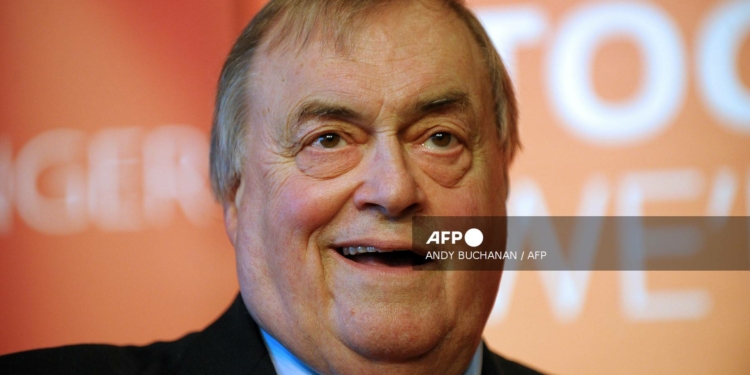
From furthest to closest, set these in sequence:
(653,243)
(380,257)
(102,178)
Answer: (102,178) < (653,243) < (380,257)

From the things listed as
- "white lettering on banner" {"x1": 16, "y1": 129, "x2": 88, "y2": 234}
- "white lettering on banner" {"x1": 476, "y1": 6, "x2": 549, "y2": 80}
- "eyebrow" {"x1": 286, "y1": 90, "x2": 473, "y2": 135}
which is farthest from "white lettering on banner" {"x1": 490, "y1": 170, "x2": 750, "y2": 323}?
"white lettering on banner" {"x1": 16, "y1": 129, "x2": 88, "y2": 234}

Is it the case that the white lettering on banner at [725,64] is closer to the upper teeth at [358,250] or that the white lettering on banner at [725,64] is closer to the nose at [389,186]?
the nose at [389,186]

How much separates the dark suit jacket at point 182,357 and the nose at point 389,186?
44 cm

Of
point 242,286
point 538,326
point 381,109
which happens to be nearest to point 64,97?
point 242,286

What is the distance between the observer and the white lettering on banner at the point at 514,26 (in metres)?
2.86

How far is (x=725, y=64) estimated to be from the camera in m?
2.83

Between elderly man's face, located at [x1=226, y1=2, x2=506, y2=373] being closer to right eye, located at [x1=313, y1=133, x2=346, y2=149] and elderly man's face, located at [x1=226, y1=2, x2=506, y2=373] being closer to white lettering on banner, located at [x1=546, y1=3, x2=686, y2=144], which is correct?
right eye, located at [x1=313, y1=133, x2=346, y2=149]

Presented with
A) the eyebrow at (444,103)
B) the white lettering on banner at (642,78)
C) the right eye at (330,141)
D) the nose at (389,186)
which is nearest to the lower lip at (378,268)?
the nose at (389,186)

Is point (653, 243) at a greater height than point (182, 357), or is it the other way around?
point (182, 357)

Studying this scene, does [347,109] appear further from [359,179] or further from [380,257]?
[380,257]

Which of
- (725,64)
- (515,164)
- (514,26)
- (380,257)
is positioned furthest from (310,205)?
(725,64)

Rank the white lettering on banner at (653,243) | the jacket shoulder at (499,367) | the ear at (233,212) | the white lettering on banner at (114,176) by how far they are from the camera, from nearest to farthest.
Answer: the ear at (233,212) → the jacket shoulder at (499,367) → the white lettering on banner at (653,243) → the white lettering on banner at (114,176)

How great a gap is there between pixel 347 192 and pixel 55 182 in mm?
1569

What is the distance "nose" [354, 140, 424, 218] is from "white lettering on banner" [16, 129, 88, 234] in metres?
1.55
